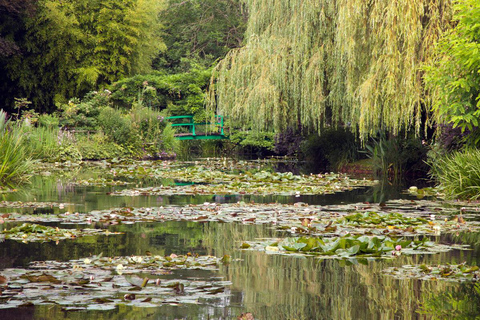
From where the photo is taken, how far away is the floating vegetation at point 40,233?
20.4ft

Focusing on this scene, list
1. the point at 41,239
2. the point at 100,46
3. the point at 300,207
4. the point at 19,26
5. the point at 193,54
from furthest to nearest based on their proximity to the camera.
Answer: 1. the point at 193,54
2. the point at 100,46
3. the point at 19,26
4. the point at 300,207
5. the point at 41,239

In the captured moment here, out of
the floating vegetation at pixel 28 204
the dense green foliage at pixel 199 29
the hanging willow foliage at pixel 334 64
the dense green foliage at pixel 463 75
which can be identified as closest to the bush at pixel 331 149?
the hanging willow foliage at pixel 334 64

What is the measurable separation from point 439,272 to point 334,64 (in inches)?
472

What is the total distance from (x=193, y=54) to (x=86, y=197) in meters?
27.9

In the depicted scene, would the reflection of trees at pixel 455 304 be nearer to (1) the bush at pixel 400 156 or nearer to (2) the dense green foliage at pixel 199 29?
(1) the bush at pixel 400 156

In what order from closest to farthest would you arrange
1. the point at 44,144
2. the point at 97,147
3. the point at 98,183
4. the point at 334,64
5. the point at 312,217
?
the point at 312,217, the point at 98,183, the point at 334,64, the point at 44,144, the point at 97,147

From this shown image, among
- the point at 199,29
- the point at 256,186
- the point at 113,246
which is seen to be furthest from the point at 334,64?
the point at 199,29

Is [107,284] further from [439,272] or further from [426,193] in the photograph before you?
[426,193]

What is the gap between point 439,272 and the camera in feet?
15.5

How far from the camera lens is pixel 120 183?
43.7ft

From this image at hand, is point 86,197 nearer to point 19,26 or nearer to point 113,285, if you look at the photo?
point 113,285

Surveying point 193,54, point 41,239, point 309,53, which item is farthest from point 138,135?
point 41,239

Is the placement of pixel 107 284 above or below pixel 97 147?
below

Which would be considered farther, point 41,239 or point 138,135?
point 138,135
